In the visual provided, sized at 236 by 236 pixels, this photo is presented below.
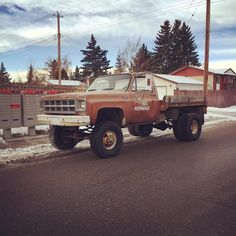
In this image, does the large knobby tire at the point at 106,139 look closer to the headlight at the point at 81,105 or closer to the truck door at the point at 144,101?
the headlight at the point at 81,105

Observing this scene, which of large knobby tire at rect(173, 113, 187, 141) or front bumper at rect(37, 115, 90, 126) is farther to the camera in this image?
large knobby tire at rect(173, 113, 187, 141)

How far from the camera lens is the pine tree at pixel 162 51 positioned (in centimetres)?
6347

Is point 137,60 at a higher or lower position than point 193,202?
higher

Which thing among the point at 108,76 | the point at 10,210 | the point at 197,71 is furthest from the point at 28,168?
the point at 197,71

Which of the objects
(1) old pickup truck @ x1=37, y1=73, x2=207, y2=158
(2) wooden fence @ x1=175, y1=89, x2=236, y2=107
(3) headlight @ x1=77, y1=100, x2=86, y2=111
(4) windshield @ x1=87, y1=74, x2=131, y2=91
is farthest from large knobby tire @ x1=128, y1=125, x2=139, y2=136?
(2) wooden fence @ x1=175, y1=89, x2=236, y2=107

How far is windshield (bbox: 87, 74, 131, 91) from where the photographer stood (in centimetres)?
911

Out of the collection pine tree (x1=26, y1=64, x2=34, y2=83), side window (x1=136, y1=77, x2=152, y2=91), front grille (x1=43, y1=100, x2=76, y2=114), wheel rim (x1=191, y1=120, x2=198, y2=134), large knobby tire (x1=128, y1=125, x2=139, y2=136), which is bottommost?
large knobby tire (x1=128, y1=125, x2=139, y2=136)

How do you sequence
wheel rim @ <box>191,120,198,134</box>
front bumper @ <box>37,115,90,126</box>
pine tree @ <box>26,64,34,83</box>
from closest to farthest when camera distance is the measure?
1. front bumper @ <box>37,115,90,126</box>
2. wheel rim @ <box>191,120,198,134</box>
3. pine tree @ <box>26,64,34,83</box>

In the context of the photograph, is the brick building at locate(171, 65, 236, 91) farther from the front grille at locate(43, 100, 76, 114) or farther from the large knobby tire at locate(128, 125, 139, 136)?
the front grille at locate(43, 100, 76, 114)

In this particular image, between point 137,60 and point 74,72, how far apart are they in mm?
34045

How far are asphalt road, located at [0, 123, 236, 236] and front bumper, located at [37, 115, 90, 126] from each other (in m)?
0.95

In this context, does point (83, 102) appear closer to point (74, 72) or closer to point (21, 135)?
point (21, 135)

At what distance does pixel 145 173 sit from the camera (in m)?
6.59

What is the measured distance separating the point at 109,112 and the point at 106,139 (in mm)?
798
